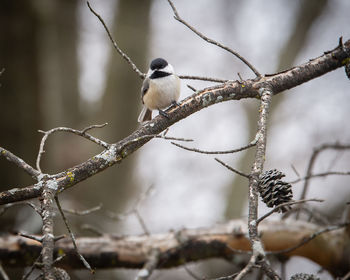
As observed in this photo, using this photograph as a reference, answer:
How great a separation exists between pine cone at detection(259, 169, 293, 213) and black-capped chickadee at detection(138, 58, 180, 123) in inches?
56.8

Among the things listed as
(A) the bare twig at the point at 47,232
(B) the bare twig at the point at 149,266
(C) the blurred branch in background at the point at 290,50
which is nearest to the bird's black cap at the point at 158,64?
(B) the bare twig at the point at 149,266

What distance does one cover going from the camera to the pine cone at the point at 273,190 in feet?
4.92

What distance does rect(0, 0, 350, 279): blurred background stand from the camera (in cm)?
392

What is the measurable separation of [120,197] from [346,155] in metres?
3.42

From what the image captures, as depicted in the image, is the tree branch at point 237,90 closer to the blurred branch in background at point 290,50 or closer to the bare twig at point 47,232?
the bare twig at point 47,232

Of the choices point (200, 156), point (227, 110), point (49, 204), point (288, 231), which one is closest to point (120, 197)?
point (200, 156)

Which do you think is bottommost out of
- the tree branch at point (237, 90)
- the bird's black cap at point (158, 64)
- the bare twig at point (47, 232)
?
the bare twig at point (47, 232)

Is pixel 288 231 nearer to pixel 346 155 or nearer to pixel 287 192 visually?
pixel 287 192

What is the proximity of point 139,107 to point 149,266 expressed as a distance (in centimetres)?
328

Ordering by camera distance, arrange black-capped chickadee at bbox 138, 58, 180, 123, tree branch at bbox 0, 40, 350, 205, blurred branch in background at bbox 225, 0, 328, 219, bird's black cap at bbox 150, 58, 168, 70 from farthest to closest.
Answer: blurred branch in background at bbox 225, 0, 328, 219, bird's black cap at bbox 150, 58, 168, 70, black-capped chickadee at bbox 138, 58, 180, 123, tree branch at bbox 0, 40, 350, 205

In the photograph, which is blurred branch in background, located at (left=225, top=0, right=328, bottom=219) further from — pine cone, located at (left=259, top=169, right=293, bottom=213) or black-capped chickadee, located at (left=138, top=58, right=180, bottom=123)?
pine cone, located at (left=259, top=169, right=293, bottom=213)

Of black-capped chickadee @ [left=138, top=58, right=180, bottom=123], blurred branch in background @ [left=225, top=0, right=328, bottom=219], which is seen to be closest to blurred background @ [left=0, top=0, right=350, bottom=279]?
blurred branch in background @ [left=225, top=0, right=328, bottom=219]

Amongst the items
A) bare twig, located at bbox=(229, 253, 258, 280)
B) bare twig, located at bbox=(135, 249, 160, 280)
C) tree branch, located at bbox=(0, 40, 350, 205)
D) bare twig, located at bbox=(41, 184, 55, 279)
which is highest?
tree branch, located at bbox=(0, 40, 350, 205)

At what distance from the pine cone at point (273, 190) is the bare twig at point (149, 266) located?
1.22m
